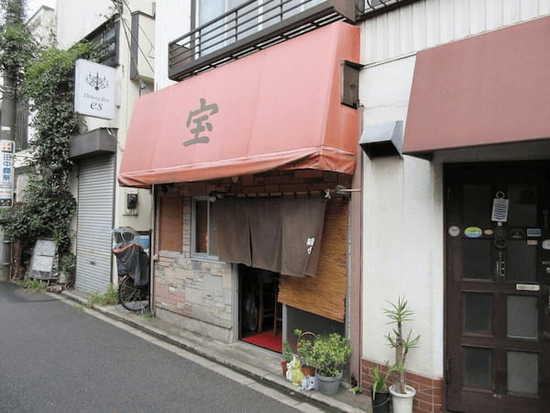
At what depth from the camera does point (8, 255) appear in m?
13.6

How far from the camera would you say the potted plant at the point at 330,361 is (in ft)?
16.4

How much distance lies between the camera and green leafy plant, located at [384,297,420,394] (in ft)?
14.5

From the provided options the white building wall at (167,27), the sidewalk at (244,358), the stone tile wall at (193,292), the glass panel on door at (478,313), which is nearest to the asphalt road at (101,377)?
the sidewalk at (244,358)

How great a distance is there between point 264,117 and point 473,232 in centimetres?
306

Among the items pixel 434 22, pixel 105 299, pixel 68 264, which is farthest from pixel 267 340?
pixel 68 264

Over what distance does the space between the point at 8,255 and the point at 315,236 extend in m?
12.9

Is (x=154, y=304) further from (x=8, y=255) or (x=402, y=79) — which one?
(x=8, y=255)

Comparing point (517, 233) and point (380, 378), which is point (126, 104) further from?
point (517, 233)

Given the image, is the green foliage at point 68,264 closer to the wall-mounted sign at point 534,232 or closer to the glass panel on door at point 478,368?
the glass panel on door at point 478,368

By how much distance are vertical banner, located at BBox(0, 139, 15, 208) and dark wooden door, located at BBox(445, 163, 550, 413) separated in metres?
12.8

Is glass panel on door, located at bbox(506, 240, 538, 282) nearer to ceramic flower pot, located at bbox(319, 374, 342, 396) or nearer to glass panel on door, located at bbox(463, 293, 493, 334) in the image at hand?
glass panel on door, located at bbox(463, 293, 493, 334)

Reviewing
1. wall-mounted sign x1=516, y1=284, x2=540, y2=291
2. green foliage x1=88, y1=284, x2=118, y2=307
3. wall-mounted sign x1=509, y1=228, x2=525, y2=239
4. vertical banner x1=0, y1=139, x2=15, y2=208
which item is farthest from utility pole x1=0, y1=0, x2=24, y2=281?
wall-mounted sign x1=516, y1=284, x2=540, y2=291

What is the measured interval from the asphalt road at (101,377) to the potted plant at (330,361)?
0.57 m

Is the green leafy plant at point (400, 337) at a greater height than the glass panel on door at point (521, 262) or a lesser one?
lesser
